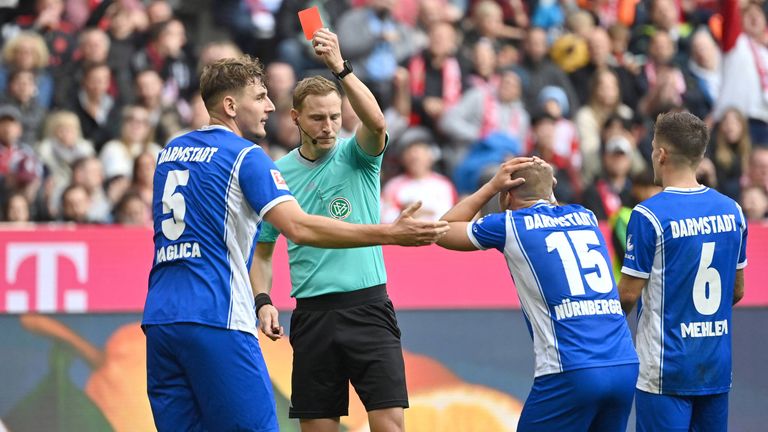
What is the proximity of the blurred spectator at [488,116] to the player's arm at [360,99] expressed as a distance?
589 cm

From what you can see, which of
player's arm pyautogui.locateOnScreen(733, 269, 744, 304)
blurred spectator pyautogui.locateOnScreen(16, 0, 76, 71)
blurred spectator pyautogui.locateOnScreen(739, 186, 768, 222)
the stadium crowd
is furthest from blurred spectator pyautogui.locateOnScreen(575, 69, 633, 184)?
player's arm pyautogui.locateOnScreen(733, 269, 744, 304)

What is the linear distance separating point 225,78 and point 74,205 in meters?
5.56

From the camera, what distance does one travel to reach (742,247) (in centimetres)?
602

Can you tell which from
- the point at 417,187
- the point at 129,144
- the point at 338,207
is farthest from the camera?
the point at 129,144

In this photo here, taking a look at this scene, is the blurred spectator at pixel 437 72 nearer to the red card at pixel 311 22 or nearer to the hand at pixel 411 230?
the red card at pixel 311 22

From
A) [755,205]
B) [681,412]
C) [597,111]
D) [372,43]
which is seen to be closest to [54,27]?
[372,43]

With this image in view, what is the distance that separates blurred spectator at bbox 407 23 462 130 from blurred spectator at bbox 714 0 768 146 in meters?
2.90

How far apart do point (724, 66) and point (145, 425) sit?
322 inches

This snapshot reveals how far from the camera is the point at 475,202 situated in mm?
5738

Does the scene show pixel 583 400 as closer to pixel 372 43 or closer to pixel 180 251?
pixel 180 251

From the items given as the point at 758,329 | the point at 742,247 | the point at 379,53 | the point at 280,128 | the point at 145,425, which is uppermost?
the point at 379,53

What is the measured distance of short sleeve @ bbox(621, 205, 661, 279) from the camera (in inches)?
228

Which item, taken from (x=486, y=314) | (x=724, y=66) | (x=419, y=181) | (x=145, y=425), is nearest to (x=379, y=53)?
(x=419, y=181)

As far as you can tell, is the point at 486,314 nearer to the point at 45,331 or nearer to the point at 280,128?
the point at 45,331
